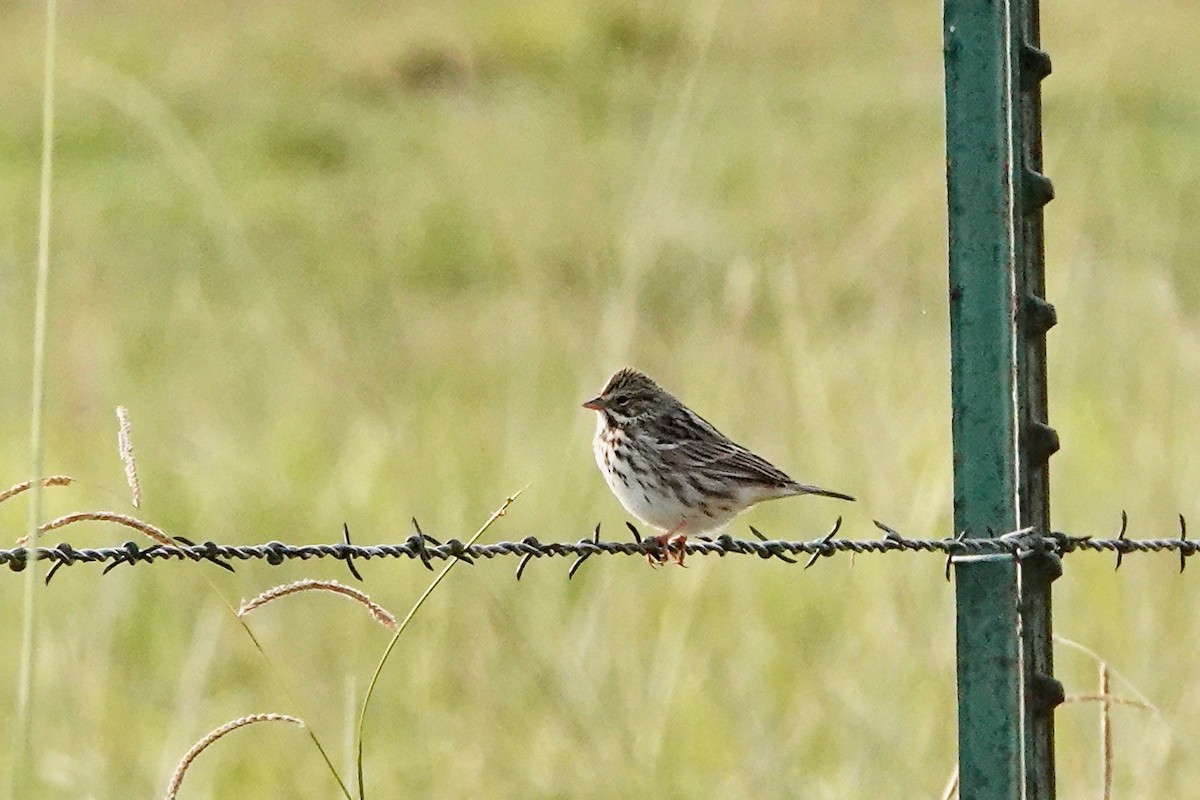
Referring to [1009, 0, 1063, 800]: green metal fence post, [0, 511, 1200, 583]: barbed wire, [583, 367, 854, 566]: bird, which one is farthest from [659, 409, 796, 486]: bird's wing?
[1009, 0, 1063, 800]: green metal fence post

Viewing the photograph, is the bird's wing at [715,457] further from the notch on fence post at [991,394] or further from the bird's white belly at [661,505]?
the notch on fence post at [991,394]

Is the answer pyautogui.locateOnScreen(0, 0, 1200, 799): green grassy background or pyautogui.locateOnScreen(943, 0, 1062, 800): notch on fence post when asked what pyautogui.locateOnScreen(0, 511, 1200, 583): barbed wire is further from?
pyautogui.locateOnScreen(0, 0, 1200, 799): green grassy background

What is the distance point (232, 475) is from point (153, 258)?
1016 centimetres

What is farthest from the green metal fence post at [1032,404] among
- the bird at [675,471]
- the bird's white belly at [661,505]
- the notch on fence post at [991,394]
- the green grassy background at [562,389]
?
the bird's white belly at [661,505]

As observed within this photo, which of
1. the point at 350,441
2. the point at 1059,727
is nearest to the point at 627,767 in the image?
the point at 1059,727

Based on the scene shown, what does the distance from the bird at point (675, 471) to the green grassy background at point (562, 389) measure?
0.23 metres

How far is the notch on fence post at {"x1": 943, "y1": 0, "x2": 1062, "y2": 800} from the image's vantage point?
3.41m

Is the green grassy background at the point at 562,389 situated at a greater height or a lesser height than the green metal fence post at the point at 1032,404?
greater

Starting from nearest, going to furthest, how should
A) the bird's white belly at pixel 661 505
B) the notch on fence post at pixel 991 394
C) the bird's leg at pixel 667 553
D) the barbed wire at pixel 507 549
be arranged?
the barbed wire at pixel 507 549, the notch on fence post at pixel 991 394, the bird's leg at pixel 667 553, the bird's white belly at pixel 661 505

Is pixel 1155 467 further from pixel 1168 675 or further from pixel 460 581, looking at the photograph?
pixel 460 581

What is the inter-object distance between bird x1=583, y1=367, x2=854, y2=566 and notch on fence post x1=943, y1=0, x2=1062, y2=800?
6.68 feet

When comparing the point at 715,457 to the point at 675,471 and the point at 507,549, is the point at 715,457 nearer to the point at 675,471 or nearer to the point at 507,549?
the point at 675,471

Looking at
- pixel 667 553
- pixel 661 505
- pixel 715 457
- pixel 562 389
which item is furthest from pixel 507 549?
pixel 562 389

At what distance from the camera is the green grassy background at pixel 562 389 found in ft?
19.9
